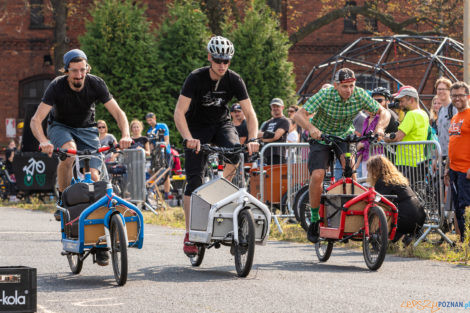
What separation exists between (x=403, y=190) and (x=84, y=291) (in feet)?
13.9

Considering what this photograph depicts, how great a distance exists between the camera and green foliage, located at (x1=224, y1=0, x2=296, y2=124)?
994 inches

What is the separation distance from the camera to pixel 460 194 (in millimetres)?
10406

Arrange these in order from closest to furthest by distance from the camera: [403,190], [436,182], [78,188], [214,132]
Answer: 1. [78,188]
2. [214,132]
3. [403,190]
4. [436,182]

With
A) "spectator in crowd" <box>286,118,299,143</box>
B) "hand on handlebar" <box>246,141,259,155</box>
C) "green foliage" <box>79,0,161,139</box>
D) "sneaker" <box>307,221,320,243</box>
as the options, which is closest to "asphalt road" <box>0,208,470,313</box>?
"sneaker" <box>307,221,320,243</box>

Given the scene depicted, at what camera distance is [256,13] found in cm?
2519

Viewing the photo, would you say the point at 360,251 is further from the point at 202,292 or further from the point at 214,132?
the point at 202,292

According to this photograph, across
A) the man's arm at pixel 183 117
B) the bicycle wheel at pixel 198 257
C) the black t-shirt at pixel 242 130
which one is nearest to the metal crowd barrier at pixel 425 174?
the bicycle wheel at pixel 198 257

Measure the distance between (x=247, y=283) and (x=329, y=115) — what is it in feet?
7.61

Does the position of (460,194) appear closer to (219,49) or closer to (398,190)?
(398,190)

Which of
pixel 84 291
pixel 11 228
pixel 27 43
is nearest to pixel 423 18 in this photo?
pixel 27 43

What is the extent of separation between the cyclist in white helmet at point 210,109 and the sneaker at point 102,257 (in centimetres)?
99

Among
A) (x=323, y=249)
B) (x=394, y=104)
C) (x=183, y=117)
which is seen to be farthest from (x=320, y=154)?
(x=394, y=104)

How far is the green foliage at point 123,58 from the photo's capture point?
992 inches

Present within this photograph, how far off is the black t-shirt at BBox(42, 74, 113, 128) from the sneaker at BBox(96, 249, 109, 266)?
1360mm
